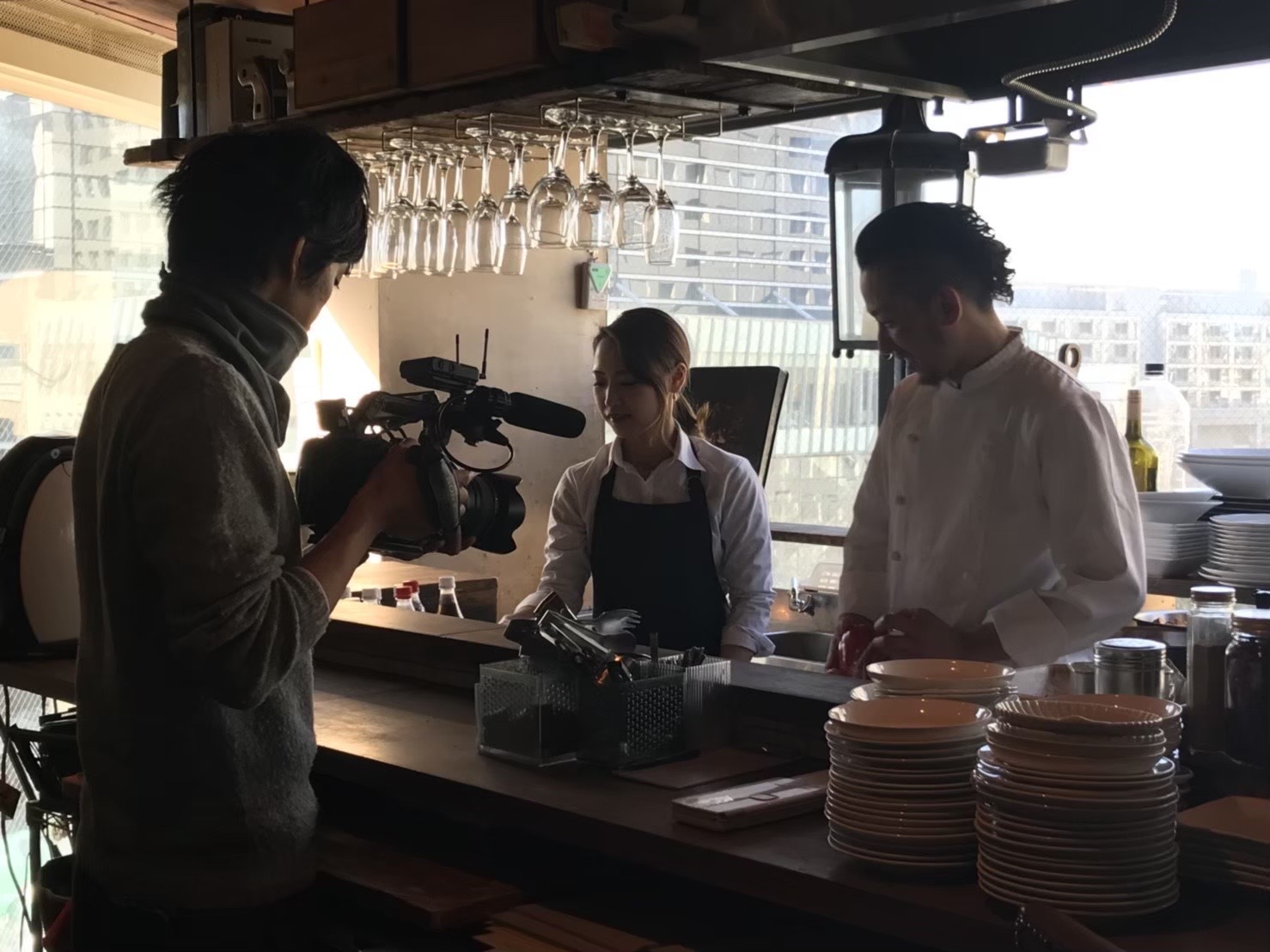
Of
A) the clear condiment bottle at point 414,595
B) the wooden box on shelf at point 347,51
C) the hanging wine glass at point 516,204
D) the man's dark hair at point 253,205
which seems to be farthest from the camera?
the clear condiment bottle at point 414,595

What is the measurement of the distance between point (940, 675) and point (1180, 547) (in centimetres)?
143

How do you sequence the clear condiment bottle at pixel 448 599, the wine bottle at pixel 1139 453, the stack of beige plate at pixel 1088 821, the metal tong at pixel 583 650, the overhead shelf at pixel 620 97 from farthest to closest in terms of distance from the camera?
1. the clear condiment bottle at pixel 448 599
2. the wine bottle at pixel 1139 453
3. the overhead shelf at pixel 620 97
4. the metal tong at pixel 583 650
5. the stack of beige plate at pixel 1088 821

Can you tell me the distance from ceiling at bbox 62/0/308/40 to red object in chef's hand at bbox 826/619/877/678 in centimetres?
273

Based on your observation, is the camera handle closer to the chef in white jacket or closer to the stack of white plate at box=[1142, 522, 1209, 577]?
the chef in white jacket

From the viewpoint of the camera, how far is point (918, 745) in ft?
5.08

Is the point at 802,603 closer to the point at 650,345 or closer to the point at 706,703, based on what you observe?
the point at 650,345

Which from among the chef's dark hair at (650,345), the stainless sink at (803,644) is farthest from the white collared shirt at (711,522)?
the stainless sink at (803,644)

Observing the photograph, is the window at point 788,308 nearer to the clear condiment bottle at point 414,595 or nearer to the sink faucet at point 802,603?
the sink faucet at point 802,603

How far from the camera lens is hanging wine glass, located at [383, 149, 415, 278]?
292cm

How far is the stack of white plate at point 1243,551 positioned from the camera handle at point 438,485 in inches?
71.1

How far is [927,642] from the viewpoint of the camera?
8.16ft

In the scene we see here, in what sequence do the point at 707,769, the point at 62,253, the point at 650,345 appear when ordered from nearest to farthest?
the point at 707,769
the point at 650,345
the point at 62,253

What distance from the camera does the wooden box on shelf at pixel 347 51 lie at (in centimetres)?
255

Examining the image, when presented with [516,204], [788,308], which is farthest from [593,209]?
[788,308]
